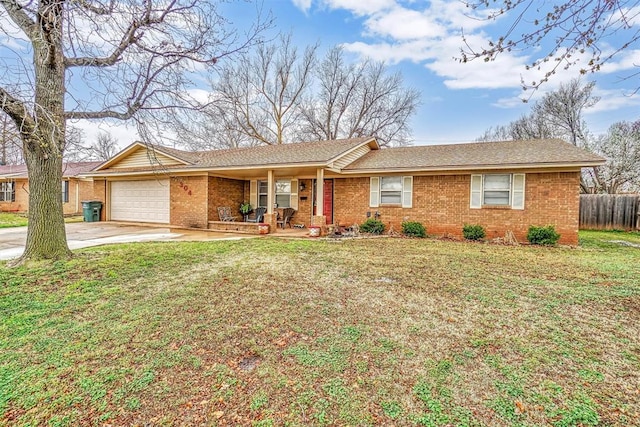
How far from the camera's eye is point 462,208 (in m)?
11.5

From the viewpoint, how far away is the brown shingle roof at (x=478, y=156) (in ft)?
33.3

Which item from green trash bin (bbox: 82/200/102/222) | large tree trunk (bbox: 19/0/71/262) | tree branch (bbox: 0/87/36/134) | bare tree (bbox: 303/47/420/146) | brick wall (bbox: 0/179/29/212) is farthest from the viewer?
bare tree (bbox: 303/47/420/146)

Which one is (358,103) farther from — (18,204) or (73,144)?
(18,204)

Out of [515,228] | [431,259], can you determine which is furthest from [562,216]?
[431,259]

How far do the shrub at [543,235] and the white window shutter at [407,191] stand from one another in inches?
155

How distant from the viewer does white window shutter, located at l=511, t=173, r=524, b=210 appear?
1082 centimetres

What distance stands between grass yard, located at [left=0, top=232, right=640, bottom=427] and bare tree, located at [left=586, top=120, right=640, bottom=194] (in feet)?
65.3

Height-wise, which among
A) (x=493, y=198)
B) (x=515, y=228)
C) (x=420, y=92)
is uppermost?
(x=420, y=92)

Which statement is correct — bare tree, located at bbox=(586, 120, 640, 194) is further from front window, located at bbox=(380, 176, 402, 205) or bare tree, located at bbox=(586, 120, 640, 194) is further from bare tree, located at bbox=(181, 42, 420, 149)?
front window, located at bbox=(380, 176, 402, 205)

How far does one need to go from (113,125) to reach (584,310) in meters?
8.80

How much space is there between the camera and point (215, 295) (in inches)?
193

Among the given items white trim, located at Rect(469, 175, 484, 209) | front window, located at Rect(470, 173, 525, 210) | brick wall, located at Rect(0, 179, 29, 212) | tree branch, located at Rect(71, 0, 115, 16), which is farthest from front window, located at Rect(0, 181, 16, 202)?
front window, located at Rect(470, 173, 525, 210)

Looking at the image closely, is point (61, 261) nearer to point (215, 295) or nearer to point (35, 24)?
point (215, 295)

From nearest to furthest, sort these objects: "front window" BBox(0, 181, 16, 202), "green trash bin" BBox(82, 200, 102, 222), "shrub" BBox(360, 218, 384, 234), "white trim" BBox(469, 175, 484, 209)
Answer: "white trim" BBox(469, 175, 484, 209) < "shrub" BBox(360, 218, 384, 234) < "green trash bin" BBox(82, 200, 102, 222) < "front window" BBox(0, 181, 16, 202)
